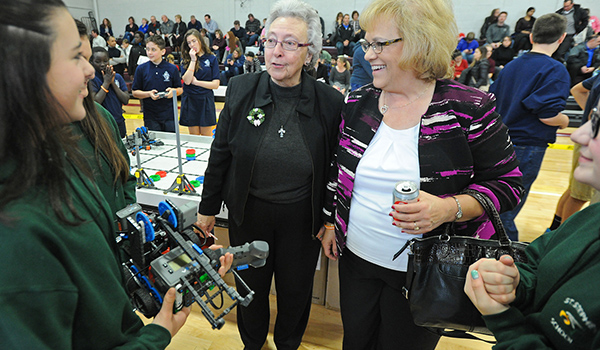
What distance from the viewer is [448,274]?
1.06 metres

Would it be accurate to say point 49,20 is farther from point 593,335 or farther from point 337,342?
point 337,342

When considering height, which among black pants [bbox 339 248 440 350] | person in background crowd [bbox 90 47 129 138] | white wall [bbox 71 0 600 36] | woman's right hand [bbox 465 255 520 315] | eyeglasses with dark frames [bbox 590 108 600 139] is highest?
white wall [bbox 71 0 600 36]

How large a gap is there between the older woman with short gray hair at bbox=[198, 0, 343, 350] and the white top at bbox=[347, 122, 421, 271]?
29 cm

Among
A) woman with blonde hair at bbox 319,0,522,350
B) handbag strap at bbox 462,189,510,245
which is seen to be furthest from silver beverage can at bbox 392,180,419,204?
handbag strap at bbox 462,189,510,245

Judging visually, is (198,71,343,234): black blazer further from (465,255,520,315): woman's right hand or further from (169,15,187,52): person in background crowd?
(169,15,187,52): person in background crowd

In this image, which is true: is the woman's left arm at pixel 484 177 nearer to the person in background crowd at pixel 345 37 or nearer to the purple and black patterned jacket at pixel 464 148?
the purple and black patterned jacket at pixel 464 148

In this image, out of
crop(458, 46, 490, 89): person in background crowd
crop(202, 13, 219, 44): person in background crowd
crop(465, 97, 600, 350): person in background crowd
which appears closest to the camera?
crop(465, 97, 600, 350): person in background crowd

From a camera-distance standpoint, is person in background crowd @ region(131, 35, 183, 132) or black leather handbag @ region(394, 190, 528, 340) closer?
black leather handbag @ region(394, 190, 528, 340)

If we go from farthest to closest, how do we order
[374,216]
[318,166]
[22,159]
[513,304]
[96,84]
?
[96,84] → [318,166] → [374,216] → [513,304] → [22,159]

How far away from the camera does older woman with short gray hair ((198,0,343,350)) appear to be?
1503mm

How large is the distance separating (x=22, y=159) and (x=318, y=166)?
3.53ft

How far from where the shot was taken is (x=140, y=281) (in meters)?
0.92

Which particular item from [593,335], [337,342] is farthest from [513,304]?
[337,342]

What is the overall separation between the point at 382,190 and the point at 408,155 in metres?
0.15
